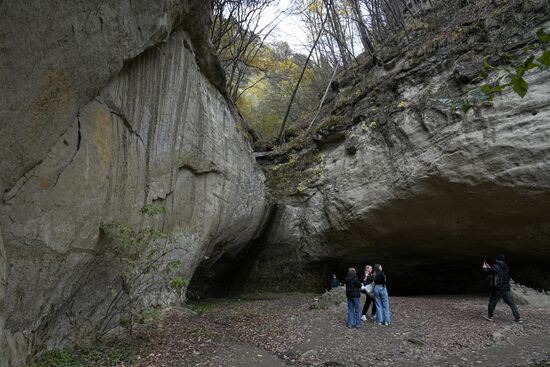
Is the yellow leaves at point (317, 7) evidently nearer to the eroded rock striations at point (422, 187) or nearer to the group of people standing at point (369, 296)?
the eroded rock striations at point (422, 187)

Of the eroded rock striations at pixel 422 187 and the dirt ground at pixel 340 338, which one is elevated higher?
the eroded rock striations at pixel 422 187

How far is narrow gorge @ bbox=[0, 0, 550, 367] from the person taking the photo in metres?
4.66

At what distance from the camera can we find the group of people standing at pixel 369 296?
314 inches

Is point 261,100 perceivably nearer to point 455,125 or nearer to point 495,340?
point 455,125

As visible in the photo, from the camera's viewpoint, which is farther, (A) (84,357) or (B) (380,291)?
(B) (380,291)

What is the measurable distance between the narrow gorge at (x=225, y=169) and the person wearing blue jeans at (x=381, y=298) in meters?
4.02

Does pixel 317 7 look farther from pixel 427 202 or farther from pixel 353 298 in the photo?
pixel 353 298

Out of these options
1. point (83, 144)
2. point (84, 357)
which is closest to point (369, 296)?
point (84, 357)

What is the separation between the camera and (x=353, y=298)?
7992 millimetres

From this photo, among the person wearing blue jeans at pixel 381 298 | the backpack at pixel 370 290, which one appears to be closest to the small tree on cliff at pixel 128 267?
the backpack at pixel 370 290

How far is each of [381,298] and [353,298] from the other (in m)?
0.85

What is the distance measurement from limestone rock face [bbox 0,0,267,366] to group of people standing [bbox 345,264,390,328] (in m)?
3.99

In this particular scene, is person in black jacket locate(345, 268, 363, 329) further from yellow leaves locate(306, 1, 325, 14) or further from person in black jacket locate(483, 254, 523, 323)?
yellow leaves locate(306, 1, 325, 14)

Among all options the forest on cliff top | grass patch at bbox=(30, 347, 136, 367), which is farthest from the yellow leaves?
grass patch at bbox=(30, 347, 136, 367)
